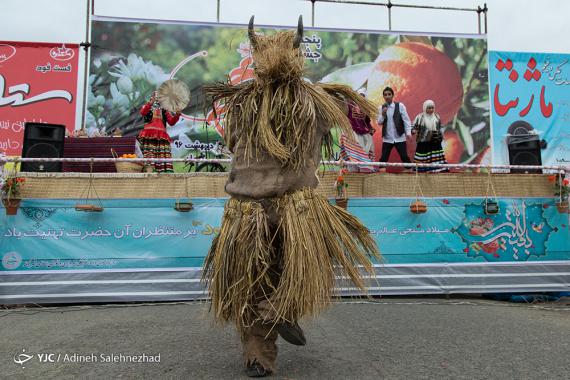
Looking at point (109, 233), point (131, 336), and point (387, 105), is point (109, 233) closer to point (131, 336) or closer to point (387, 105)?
point (131, 336)

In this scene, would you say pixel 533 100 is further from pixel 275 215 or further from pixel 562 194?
pixel 275 215

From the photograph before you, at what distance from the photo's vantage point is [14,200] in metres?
5.05

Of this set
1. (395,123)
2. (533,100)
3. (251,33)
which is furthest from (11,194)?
(533,100)

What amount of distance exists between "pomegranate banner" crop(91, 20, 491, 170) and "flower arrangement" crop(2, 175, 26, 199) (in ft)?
13.7

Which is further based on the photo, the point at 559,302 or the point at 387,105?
the point at 387,105

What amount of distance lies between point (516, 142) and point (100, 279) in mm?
6269

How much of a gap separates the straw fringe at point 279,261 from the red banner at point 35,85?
25.5ft

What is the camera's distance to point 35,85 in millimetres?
9141

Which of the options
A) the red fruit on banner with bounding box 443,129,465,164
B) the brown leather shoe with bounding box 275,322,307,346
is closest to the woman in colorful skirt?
the brown leather shoe with bounding box 275,322,307,346

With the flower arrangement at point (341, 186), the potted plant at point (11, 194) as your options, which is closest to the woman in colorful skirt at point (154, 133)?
the potted plant at point (11, 194)

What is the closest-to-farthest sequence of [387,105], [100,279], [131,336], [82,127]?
1. [131,336]
2. [100,279]
3. [387,105]
4. [82,127]

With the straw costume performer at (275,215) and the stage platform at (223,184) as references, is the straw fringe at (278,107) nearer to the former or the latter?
the straw costume performer at (275,215)

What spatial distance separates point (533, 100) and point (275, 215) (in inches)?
371

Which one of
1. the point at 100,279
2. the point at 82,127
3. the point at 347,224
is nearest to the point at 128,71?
the point at 82,127
